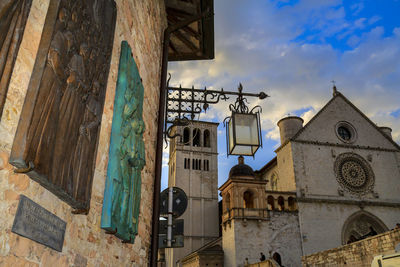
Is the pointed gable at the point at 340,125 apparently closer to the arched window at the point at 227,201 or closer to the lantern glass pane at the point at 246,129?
the arched window at the point at 227,201

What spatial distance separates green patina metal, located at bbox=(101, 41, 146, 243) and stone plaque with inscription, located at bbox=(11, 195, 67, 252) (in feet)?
2.67

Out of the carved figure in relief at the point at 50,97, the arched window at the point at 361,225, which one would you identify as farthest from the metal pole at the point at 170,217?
the arched window at the point at 361,225

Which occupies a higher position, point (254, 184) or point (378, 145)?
point (378, 145)

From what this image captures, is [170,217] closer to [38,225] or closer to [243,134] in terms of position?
[243,134]

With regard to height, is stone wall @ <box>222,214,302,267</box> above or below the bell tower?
below

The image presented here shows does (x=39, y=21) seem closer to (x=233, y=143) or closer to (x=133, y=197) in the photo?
(x=133, y=197)

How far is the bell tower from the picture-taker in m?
42.4

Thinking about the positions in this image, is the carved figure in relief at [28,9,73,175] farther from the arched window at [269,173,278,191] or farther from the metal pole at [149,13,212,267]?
the arched window at [269,173,278,191]

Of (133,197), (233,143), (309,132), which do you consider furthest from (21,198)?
(309,132)

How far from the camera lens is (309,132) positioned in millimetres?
29750

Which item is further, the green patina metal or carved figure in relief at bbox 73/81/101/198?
the green patina metal

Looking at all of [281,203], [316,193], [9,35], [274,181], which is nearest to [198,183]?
[274,181]

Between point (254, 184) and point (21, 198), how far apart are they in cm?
2578

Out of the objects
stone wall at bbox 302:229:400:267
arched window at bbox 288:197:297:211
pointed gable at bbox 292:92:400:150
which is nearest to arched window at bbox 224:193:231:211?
arched window at bbox 288:197:297:211
